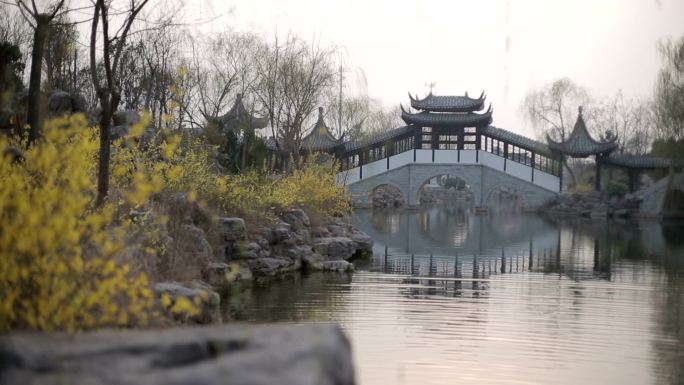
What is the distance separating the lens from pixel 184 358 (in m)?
2.81

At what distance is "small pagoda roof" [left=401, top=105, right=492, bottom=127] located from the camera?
3912 centimetres

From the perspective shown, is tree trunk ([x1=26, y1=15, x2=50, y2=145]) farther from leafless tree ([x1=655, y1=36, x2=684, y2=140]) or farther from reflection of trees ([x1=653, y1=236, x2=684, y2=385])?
leafless tree ([x1=655, y1=36, x2=684, y2=140])

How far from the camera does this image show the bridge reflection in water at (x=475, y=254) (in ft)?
42.4

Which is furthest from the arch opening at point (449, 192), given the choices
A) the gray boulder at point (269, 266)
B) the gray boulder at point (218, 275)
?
the gray boulder at point (218, 275)

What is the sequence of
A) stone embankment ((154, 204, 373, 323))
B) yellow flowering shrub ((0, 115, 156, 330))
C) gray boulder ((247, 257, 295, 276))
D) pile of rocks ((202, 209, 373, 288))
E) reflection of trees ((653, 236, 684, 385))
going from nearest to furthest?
yellow flowering shrub ((0, 115, 156, 330)) < reflection of trees ((653, 236, 684, 385)) < stone embankment ((154, 204, 373, 323)) < pile of rocks ((202, 209, 373, 288)) < gray boulder ((247, 257, 295, 276))

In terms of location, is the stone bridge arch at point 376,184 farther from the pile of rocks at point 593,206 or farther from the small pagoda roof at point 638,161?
the small pagoda roof at point 638,161

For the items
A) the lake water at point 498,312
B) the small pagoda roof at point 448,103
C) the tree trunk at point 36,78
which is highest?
the small pagoda roof at point 448,103

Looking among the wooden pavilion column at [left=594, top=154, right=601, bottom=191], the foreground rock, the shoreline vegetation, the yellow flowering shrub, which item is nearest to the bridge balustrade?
the wooden pavilion column at [left=594, top=154, right=601, bottom=191]

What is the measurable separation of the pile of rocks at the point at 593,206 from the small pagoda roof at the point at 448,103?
242 inches

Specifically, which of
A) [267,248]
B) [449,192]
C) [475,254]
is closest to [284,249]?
[267,248]

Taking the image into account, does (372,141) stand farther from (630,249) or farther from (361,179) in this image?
(630,249)

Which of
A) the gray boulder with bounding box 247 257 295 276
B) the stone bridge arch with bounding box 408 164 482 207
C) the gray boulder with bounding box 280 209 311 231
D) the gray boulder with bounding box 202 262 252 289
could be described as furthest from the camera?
the stone bridge arch with bounding box 408 164 482 207

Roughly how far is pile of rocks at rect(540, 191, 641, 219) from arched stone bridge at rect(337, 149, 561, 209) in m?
1.20

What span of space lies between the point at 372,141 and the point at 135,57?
17.0 meters
